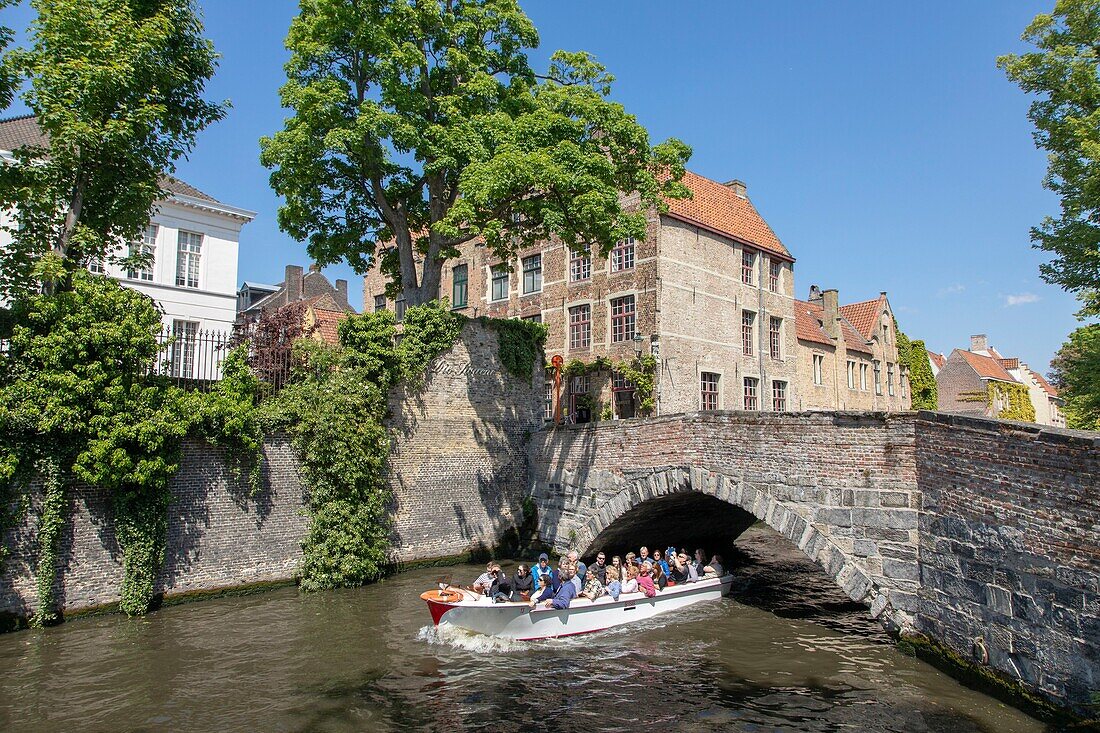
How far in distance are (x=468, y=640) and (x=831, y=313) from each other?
26.1 metres

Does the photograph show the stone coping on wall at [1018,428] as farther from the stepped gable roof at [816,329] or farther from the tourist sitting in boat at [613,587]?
the stepped gable roof at [816,329]

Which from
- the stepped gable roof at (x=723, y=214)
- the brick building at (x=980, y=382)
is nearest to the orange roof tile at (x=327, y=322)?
the stepped gable roof at (x=723, y=214)

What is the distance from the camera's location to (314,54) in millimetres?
16156

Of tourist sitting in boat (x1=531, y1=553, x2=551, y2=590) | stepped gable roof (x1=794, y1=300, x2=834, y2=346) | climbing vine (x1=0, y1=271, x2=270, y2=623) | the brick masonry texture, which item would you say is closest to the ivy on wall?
climbing vine (x1=0, y1=271, x2=270, y2=623)

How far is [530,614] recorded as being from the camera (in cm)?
1223

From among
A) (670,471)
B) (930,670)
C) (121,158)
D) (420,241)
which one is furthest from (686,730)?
(420,241)

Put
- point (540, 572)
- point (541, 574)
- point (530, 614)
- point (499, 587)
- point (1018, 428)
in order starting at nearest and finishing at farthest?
1. point (1018, 428)
2. point (530, 614)
3. point (499, 587)
4. point (541, 574)
5. point (540, 572)

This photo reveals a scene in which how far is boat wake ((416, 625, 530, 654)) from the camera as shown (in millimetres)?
11758

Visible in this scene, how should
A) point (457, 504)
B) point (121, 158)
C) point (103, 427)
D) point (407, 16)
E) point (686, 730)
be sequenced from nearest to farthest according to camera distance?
point (686, 730) < point (103, 427) < point (121, 158) < point (407, 16) < point (457, 504)

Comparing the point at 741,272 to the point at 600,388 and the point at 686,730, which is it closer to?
the point at 600,388

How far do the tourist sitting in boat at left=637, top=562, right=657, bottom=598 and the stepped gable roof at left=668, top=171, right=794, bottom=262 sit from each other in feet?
42.1

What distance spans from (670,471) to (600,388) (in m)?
9.39

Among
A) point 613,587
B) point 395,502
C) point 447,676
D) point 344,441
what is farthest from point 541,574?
point 344,441

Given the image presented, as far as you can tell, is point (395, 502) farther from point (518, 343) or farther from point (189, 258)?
point (189, 258)
